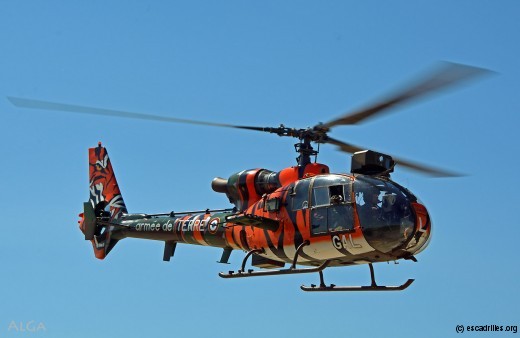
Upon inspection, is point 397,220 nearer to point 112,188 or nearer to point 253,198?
point 253,198

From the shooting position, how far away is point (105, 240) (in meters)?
26.8

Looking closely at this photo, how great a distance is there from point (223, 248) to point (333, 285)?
3740mm

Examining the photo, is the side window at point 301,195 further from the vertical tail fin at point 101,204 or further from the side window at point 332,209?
the vertical tail fin at point 101,204

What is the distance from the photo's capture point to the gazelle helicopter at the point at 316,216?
60.6 feet

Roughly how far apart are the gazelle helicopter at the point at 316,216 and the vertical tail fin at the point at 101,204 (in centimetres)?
313

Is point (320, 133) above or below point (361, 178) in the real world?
above

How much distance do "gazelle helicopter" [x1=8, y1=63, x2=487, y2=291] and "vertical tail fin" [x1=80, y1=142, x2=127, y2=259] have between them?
313 cm

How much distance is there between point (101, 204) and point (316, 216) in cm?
1052

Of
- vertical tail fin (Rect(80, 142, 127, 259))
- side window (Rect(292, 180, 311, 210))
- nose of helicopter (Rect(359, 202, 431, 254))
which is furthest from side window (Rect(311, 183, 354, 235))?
vertical tail fin (Rect(80, 142, 127, 259))

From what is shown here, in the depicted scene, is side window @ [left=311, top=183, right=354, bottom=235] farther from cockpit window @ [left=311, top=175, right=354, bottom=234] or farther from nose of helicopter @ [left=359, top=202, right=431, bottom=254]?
nose of helicopter @ [left=359, top=202, right=431, bottom=254]

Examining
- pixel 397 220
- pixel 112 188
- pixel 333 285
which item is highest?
pixel 112 188

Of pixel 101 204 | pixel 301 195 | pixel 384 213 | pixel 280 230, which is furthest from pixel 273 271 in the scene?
pixel 101 204

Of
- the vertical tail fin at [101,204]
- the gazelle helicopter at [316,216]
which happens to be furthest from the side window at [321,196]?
the vertical tail fin at [101,204]

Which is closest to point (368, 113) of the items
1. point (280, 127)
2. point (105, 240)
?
point (280, 127)
